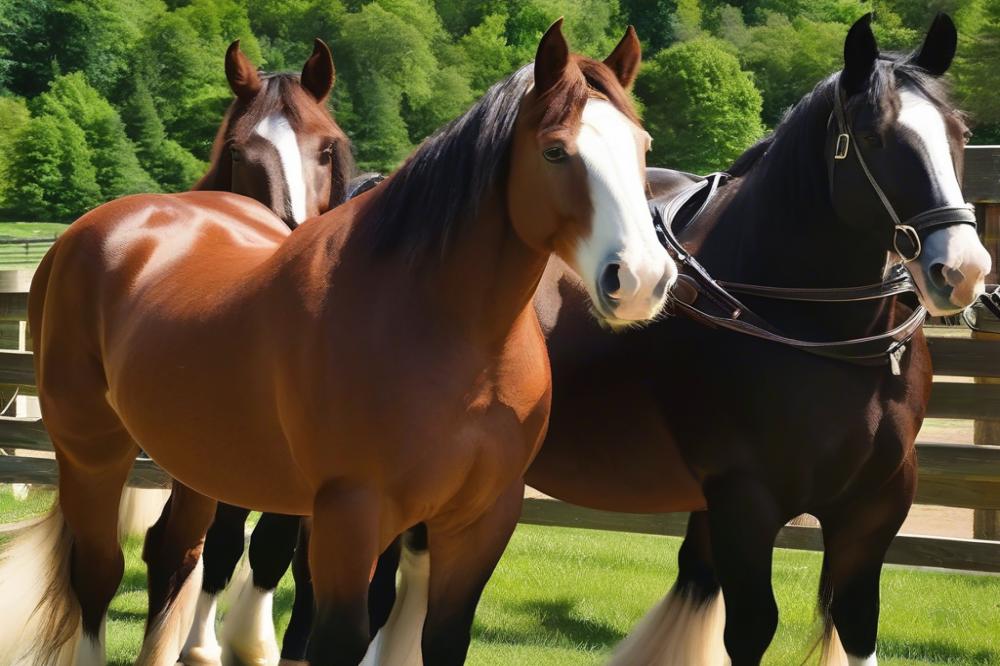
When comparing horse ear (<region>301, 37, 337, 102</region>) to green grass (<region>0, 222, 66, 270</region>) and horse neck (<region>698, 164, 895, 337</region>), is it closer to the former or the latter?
horse neck (<region>698, 164, 895, 337</region>)

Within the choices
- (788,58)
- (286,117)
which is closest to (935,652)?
(286,117)

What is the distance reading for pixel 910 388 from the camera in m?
3.46

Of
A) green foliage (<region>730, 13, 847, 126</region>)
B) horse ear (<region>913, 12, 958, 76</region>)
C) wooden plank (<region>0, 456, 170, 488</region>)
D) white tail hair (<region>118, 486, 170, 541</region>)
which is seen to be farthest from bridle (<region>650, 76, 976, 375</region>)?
green foliage (<region>730, 13, 847, 126</region>)

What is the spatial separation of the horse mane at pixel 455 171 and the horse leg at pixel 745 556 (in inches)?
45.1

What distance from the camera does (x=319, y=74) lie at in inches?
190

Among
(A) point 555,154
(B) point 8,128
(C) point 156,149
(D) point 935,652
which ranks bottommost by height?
(C) point 156,149

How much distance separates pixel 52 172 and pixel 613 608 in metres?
60.8

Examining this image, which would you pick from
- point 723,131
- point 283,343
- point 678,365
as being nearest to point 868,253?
point 678,365

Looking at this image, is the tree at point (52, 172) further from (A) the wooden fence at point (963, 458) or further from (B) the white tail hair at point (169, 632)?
→ (B) the white tail hair at point (169, 632)

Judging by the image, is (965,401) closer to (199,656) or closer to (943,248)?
(943,248)

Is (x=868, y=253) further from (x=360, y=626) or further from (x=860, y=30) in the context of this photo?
(x=360, y=626)

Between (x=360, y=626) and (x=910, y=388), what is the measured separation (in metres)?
1.76

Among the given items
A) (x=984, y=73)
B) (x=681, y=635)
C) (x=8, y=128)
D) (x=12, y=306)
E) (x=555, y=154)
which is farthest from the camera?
(x=8, y=128)

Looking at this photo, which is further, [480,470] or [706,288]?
[706,288]
